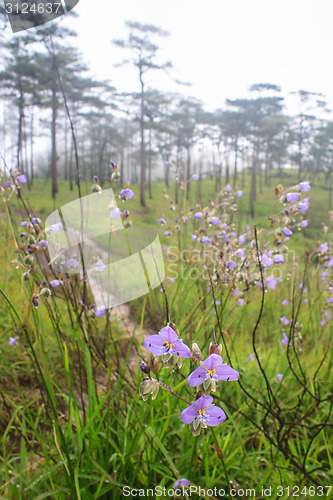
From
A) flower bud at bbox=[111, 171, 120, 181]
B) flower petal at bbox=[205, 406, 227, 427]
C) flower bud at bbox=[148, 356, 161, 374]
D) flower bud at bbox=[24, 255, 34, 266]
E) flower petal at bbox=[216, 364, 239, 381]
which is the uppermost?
flower bud at bbox=[111, 171, 120, 181]

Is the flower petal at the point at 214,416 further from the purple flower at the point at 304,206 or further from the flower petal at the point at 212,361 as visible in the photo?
the purple flower at the point at 304,206

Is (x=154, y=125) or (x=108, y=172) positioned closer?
(x=108, y=172)

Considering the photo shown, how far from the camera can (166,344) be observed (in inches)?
22.9

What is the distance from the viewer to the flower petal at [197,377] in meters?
0.52

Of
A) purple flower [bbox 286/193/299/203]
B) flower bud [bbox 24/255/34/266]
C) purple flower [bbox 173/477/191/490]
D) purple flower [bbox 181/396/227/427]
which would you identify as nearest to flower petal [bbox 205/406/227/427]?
purple flower [bbox 181/396/227/427]

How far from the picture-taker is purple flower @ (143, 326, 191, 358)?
21.1 inches

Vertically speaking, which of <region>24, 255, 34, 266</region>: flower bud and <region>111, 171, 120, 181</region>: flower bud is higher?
<region>111, 171, 120, 181</region>: flower bud

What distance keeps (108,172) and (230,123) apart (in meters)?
15.6

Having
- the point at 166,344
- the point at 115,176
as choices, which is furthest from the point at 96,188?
the point at 166,344

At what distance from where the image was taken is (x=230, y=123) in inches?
591

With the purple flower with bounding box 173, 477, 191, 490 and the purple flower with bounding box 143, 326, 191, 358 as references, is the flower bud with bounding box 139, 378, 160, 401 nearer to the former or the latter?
the purple flower with bounding box 143, 326, 191, 358

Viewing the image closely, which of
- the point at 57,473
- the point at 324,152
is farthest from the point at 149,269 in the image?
the point at 324,152

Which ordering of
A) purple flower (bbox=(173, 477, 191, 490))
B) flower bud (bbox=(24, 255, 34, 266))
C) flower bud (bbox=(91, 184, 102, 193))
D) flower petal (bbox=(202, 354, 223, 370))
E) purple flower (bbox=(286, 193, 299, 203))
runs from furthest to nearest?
purple flower (bbox=(286, 193, 299, 203))
flower bud (bbox=(91, 184, 102, 193))
flower bud (bbox=(24, 255, 34, 266))
purple flower (bbox=(173, 477, 191, 490))
flower petal (bbox=(202, 354, 223, 370))

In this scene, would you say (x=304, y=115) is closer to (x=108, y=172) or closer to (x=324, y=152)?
(x=324, y=152)
